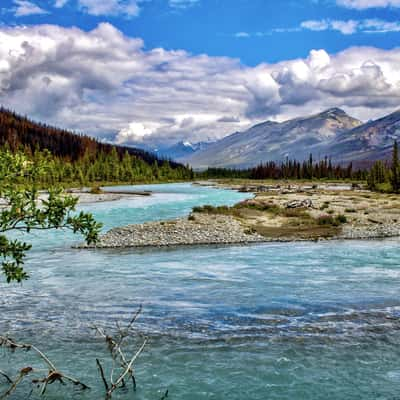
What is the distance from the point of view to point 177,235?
135 ft

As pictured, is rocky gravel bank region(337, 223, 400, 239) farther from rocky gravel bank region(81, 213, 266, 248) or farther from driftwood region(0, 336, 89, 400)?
driftwood region(0, 336, 89, 400)

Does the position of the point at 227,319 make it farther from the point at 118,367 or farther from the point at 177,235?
the point at 177,235

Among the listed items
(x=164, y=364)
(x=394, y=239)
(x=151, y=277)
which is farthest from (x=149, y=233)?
(x=164, y=364)

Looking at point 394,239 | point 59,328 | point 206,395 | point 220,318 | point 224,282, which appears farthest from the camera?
point 394,239

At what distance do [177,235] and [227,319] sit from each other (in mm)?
22388

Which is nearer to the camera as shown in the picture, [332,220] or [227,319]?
[227,319]

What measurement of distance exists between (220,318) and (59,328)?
647 cm

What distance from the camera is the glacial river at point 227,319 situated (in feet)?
43.0

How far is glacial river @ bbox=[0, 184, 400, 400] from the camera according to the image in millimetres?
13117

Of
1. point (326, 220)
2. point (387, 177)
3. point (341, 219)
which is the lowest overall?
point (326, 220)

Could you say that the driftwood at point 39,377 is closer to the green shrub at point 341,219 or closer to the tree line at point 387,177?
the green shrub at point 341,219

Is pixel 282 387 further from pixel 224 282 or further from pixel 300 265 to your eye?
pixel 300 265

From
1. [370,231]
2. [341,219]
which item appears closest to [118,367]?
[370,231]

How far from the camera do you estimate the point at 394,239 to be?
40375mm
